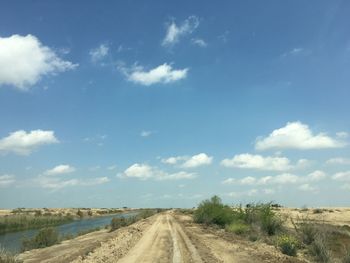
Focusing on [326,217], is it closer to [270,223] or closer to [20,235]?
[270,223]

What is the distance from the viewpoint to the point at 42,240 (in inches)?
1483

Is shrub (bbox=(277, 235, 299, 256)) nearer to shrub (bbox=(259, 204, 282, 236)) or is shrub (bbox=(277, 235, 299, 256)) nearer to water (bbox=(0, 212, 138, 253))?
shrub (bbox=(259, 204, 282, 236))

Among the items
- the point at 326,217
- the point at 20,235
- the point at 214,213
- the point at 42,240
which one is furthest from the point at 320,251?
the point at 326,217

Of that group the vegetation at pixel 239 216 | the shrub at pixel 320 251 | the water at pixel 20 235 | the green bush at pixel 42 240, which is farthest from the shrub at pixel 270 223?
the water at pixel 20 235

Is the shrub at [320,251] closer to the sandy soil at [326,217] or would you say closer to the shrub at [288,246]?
the shrub at [288,246]

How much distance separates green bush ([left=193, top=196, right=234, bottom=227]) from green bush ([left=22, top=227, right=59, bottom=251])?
19.5m

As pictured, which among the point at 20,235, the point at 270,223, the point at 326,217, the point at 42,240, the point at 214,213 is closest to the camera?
the point at 270,223

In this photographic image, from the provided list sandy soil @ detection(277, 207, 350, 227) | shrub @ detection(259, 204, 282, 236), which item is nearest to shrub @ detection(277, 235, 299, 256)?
shrub @ detection(259, 204, 282, 236)

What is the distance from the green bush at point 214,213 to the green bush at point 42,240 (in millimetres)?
19538

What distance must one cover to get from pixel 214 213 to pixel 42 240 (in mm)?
23819

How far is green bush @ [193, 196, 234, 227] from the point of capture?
5334 centimetres

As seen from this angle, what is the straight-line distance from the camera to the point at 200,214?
6072 centimetres

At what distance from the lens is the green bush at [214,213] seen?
53.3m

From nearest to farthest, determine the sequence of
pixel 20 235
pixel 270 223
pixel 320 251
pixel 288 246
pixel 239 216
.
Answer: pixel 320 251 → pixel 288 246 → pixel 270 223 → pixel 239 216 → pixel 20 235
